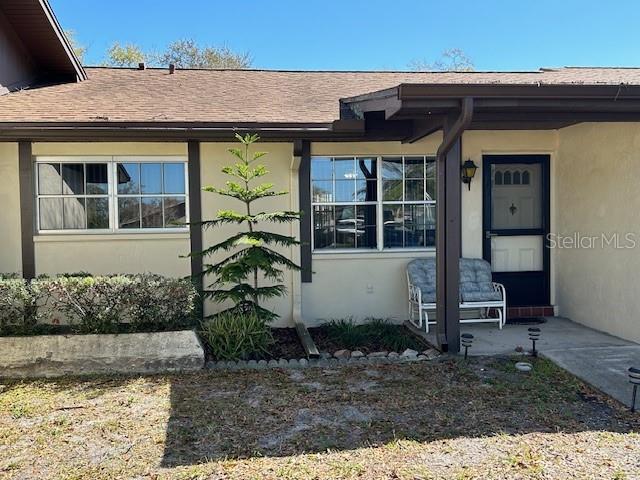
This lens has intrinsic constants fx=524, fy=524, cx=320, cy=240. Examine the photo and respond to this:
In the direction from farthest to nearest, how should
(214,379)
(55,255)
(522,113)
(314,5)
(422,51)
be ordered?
(422,51) < (314,5) < (55,255) < (522,113) < (214,379)

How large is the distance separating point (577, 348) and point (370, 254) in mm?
2830

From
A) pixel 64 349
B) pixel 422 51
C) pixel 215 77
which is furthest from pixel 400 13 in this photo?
Result: pixel 64 349

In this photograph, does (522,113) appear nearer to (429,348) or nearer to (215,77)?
(429,348)

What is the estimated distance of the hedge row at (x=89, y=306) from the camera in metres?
5.49

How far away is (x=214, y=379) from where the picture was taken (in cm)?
521

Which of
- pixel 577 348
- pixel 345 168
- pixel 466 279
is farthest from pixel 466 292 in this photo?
pixel 345 168

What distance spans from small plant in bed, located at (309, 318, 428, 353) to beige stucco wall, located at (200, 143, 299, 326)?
2.06 feet

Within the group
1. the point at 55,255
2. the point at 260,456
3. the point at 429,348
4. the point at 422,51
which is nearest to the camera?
the point at 260,456

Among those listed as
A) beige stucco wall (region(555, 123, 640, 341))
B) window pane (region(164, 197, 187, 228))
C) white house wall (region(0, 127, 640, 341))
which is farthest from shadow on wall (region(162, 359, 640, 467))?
window pane (region(164, 197, 187, 228))

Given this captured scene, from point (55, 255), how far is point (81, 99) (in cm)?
221

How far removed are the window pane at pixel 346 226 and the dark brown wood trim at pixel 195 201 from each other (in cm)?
190

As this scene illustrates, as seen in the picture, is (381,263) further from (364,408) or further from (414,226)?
(364,408)

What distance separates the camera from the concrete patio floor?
4961 mm

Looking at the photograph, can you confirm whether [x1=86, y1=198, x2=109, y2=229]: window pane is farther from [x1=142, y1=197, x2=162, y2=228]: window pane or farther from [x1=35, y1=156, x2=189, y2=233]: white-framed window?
[x1=142, y1=197, x2=162, y2=228]: window pane
